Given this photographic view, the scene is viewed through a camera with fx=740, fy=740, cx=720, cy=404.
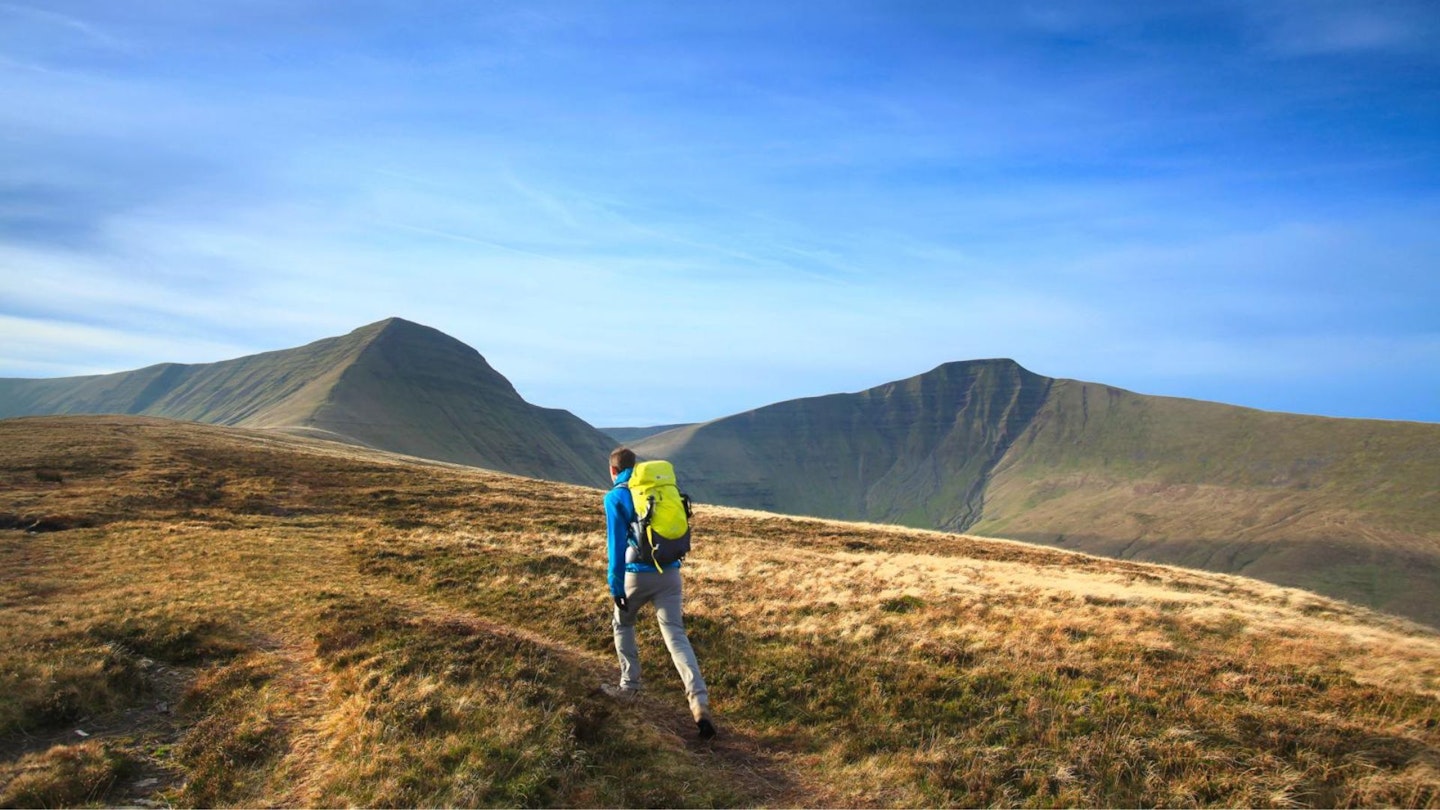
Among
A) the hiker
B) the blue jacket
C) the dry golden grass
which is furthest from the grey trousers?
the dry golden grass

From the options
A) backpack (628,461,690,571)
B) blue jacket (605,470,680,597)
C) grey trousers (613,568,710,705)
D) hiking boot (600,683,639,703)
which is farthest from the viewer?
hiking boot (600,683,639,703)

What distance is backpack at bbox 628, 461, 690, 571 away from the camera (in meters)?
11.1

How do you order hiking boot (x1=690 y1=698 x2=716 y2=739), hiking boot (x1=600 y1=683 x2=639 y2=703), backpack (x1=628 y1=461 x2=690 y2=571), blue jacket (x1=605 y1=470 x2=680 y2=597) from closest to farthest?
1. hiking boot (x1=690 y1=698 x2=716 y2=739)
2. backpack (x1=628 y1=461 x2=690 y2=571)
3. blue jacket (x1=605 y1=470 x2=680 y2=597)
4. hiking boot (x1=600 y1=683 x2=639 y2=703)

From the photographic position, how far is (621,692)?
1160cm

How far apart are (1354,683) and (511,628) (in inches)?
600

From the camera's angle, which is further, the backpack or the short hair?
the short hair

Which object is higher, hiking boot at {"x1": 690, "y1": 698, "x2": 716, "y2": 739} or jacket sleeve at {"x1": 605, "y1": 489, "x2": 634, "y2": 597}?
jacket sleeve at {"x1": 605, "y1": 489, "x2": 634, "y2": 597}

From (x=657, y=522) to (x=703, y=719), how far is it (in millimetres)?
2834

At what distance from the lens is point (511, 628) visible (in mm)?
16141

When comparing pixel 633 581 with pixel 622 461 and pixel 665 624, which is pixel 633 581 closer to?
pixel 665 624

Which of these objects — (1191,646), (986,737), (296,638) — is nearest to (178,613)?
(296,638)

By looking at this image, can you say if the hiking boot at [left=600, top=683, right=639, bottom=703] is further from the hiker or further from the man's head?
the man's head

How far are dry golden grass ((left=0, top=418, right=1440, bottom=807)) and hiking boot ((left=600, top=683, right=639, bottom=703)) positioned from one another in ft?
1.00

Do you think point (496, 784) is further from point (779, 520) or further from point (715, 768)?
point (779, 520)
